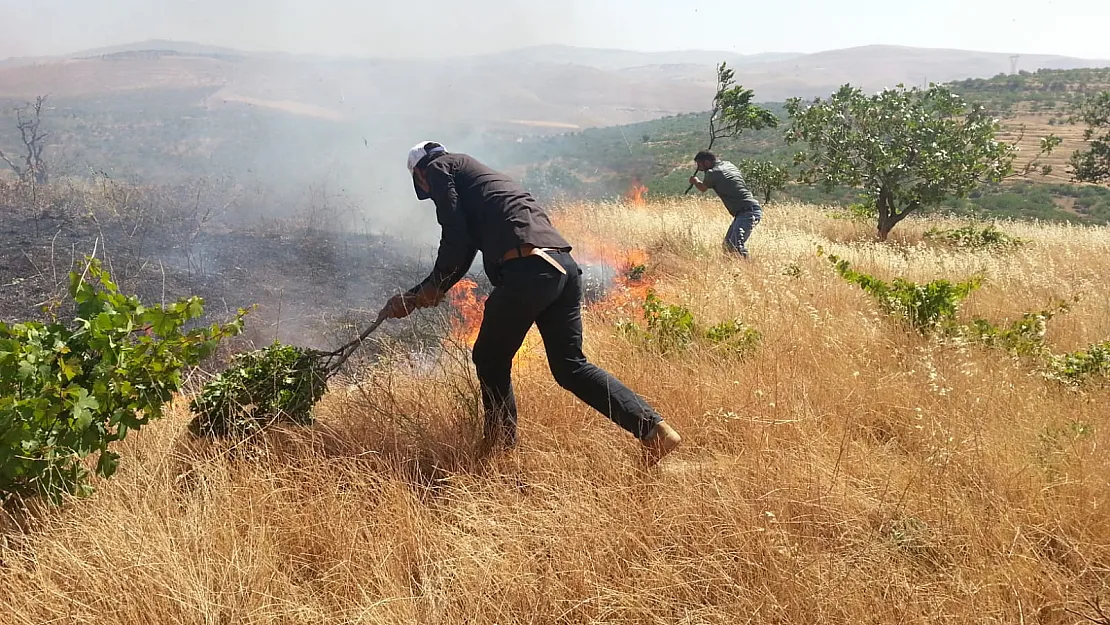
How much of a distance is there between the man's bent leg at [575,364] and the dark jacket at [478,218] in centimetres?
17

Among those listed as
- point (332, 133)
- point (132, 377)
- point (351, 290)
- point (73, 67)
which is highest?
point (73, 67)

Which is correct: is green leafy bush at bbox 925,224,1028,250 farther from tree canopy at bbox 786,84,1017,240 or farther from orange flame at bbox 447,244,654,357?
orange flame at bbox 447,244,654,357

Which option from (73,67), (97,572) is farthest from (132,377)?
(73,67)

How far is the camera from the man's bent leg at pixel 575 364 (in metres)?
2.60

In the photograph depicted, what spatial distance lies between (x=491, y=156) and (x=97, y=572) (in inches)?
724

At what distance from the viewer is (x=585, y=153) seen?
26.0 metres

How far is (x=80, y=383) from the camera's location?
224 centimetres

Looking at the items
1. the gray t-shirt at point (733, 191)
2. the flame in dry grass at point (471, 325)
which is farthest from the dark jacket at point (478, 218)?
the gray t-shirt at point (733, 191)

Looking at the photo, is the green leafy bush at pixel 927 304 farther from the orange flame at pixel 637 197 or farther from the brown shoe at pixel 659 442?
the orange flame at pixel 637 197

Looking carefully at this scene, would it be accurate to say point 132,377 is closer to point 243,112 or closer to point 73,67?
point 243,112

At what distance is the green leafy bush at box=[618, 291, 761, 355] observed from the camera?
3715 mm

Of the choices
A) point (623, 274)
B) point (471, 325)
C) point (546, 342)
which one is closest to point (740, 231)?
point (623, 274)

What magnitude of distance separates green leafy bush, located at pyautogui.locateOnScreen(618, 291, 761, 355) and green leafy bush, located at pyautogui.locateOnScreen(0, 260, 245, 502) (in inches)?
96.2

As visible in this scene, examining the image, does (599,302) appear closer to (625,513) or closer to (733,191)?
(733,191)
